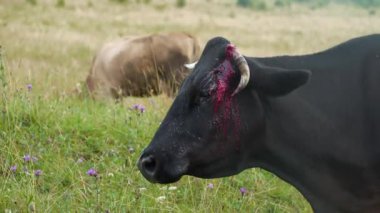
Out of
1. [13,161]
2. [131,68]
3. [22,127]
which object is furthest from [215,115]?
[131,68]

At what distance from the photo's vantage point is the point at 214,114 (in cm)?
380

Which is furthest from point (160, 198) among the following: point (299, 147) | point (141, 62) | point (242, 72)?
point (141, 62)

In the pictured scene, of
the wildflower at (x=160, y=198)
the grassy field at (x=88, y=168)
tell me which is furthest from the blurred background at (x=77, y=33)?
the wildflower at (x=160, y=198)

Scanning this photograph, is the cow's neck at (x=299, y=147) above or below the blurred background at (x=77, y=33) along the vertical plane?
above

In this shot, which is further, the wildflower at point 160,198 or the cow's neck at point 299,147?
the wildflower at point 160,198

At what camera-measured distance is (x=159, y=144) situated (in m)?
→ 3.77

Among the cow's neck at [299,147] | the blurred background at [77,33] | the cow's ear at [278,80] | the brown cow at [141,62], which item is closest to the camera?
the cow's ear at [278,80]

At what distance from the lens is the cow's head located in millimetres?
3748

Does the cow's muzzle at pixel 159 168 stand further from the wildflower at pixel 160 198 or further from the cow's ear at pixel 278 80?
the wildflower at pixel 160 198

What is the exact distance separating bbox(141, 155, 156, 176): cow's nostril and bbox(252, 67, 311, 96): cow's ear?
2.05 feet

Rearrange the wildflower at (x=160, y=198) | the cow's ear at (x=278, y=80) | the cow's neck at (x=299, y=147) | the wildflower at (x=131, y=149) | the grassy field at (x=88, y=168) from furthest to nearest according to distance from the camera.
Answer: the wildflower at (x=131, y=149) < the wildflower at (x=160, y=198) < the grassy field at (x=88, y=168) < the cow's neck at (x=299, y=147) < the cow's ear at (x=278, y=80)

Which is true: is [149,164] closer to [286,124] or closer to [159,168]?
[159,168]

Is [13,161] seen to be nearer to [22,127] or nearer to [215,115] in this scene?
[22,127]

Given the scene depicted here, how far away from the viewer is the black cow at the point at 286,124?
12.4 ft
